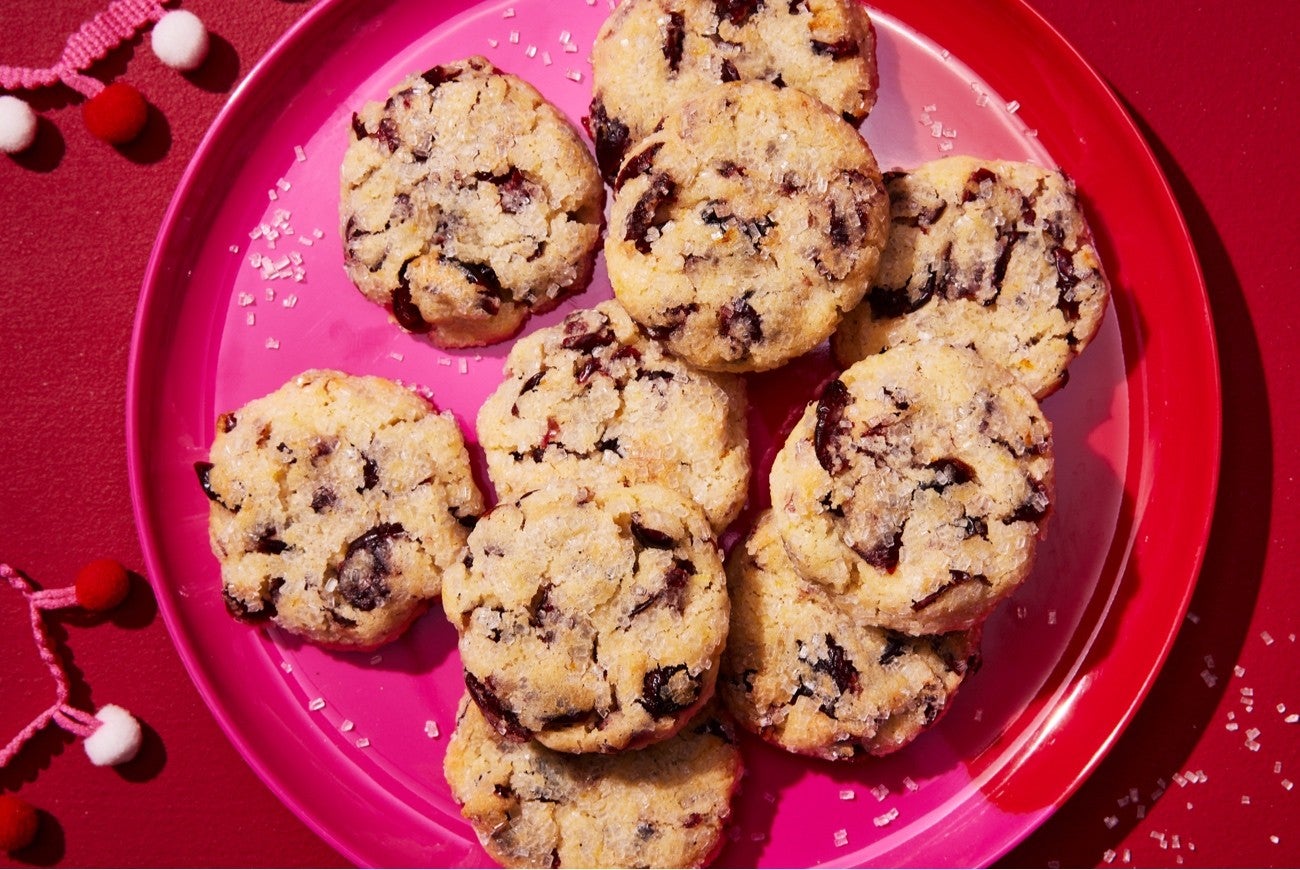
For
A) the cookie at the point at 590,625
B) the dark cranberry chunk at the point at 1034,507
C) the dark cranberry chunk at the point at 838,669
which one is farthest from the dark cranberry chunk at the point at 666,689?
the dark cranberry chunk at the point at 1034,507

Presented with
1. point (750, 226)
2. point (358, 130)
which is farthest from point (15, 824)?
point (750, 226)

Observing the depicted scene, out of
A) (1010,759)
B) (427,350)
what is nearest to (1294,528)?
(1010,759)

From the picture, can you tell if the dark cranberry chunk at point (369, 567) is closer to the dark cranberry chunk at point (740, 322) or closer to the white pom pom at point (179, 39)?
the dark cranberry chunk at point (740, 322)

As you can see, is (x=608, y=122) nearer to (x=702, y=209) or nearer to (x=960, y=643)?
(x=702, y=209)

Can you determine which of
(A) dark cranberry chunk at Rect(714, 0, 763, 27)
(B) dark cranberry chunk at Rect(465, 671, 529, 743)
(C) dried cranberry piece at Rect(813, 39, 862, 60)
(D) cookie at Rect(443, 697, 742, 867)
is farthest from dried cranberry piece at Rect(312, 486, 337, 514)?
(C) dried cranberry piece at Rect(813, 39, 862, 60)

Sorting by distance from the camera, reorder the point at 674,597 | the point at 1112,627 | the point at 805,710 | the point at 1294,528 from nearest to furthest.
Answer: the point at 674,597, the point at 805,710, the point at 1112,627, the point at 1294,528

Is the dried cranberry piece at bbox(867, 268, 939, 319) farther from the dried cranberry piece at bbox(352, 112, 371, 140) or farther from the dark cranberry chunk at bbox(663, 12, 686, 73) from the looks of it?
the dried cranberry piece at bbox(352, 112, 371, 140)
